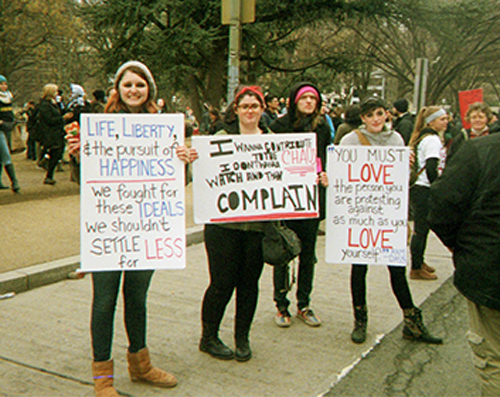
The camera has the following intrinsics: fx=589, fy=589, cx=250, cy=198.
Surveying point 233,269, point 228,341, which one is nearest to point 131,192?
point 233,269

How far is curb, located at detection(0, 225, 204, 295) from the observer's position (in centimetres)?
537

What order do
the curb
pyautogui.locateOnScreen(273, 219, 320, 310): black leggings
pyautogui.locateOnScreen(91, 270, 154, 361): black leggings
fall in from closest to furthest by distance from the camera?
pyautogui.locateOnScreen(91, 270, 154, 361): black leggings < pyautogui.locateOnScreen(273, 219, 320, 310): black leggings < the curb

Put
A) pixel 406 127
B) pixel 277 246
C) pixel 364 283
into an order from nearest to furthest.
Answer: pixel 277 246, pixel 364 283, pixel 406 127

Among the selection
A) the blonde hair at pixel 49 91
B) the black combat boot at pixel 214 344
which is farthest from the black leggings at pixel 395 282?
the blonde hair at pixel 49 91

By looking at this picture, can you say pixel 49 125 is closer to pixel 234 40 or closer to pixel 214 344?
pixel 234 40

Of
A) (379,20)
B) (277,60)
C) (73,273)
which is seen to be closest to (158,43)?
(277,60)

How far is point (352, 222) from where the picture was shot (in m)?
4.47

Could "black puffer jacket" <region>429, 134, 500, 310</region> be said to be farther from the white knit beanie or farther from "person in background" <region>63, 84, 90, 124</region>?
"person in background" <region>63, 84, 90, 124</region>

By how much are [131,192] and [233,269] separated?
87 cm

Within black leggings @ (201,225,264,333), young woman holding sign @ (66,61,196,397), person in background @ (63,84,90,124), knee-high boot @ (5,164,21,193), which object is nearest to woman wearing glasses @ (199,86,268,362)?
black leggings @ (201,225,264,333)

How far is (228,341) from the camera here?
4438mm

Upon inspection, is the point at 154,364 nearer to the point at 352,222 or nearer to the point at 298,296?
the point at 298,296

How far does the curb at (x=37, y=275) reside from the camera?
211 inches

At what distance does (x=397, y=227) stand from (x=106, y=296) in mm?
2251
